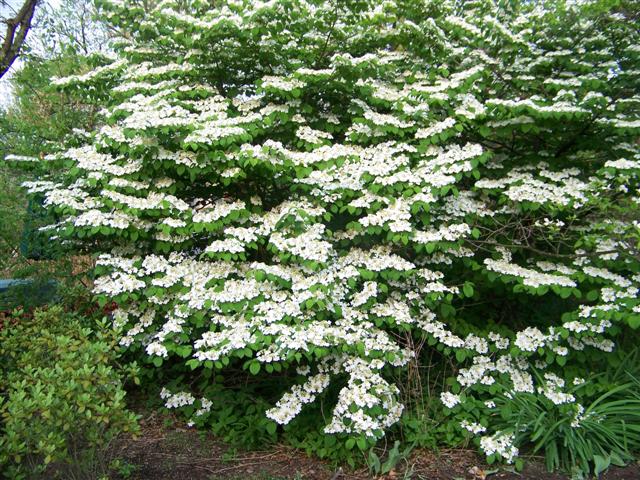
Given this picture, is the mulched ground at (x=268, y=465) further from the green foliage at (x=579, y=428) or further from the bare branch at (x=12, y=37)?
the bare branch at (x=12, y=37)

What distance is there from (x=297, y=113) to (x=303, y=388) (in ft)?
6.60

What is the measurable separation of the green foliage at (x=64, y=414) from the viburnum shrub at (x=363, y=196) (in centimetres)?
64

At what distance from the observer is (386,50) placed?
4.59m

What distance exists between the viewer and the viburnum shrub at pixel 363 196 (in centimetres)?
322

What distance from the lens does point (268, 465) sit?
3246 mm

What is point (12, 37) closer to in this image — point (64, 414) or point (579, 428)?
point (64, 414)

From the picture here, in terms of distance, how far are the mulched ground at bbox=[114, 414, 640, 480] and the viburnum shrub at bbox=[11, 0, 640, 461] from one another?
0.63 feet

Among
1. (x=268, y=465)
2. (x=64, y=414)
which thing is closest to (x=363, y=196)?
(x=268, y=465)

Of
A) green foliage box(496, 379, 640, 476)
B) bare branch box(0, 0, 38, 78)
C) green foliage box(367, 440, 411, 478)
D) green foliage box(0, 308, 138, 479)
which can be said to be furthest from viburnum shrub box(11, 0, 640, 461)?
green foliage box(0, 308, 138, 479)

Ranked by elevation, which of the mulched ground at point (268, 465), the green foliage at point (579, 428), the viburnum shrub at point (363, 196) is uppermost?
the viburnum shrub at point (363, 196)

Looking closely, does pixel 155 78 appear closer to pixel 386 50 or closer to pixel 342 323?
pixel 386 50

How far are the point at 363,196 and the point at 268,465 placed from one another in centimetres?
188

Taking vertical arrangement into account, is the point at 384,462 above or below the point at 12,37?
below

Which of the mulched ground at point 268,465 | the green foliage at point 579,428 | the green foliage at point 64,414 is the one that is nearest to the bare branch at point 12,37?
the green foliage at point 64,414
